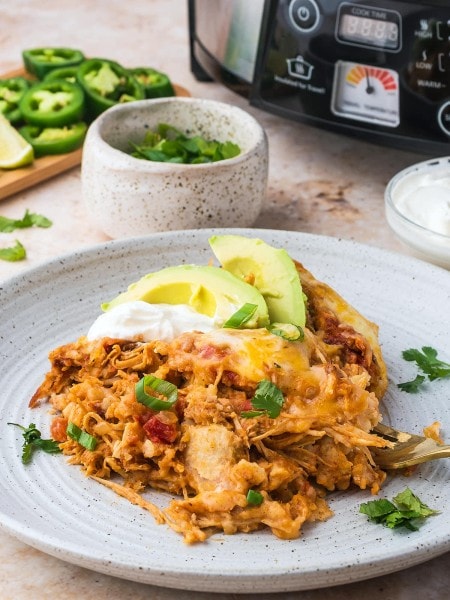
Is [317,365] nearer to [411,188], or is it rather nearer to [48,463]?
[48,463]

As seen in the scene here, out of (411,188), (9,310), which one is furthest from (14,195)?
(411,188)

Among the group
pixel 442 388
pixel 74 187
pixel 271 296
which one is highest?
pixel 271 296

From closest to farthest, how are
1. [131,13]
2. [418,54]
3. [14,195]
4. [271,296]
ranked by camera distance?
[271,296] → [418,54] → [14,195] → [131,13]

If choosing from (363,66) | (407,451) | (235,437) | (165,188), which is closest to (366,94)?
(363,66)

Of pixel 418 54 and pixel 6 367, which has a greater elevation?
pixel 418 54

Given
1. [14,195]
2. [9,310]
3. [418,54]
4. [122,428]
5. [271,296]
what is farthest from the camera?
[14,195]

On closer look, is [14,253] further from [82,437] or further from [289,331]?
[289,331]

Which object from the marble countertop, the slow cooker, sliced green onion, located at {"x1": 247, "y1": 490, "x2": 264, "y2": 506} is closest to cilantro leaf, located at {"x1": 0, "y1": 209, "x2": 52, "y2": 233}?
the marble countertop
